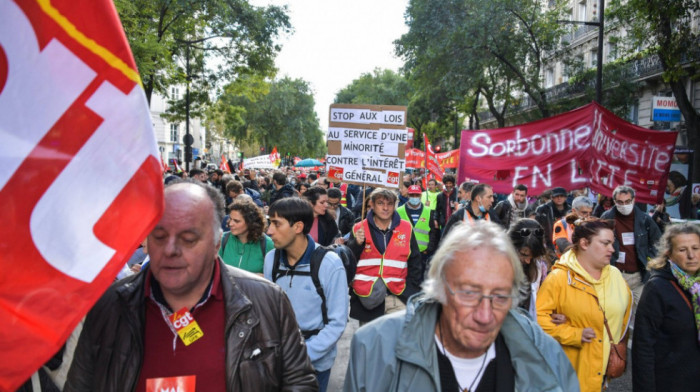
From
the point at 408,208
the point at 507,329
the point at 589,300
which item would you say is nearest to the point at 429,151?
the point at 408,208

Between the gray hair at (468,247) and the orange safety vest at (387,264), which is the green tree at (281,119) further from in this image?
the gray hair at (468,247)

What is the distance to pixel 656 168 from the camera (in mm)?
7754

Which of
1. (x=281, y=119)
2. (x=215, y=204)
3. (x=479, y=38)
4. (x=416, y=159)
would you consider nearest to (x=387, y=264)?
(x=215, y=204)

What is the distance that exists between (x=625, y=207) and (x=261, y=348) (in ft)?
19.4

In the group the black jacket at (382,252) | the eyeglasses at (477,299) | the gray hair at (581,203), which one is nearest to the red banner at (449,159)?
the gray hair at (581,203)

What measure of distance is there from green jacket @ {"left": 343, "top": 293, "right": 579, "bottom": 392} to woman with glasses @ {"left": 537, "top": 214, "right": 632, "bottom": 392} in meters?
1.68

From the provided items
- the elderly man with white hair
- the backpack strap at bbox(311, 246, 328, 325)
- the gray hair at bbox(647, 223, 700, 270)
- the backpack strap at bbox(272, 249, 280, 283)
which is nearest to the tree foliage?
the gray hair at bbox(647, 223, 700, 270)

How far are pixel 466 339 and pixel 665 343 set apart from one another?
2289mm

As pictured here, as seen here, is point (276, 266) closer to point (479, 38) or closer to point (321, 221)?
point (321, 221)

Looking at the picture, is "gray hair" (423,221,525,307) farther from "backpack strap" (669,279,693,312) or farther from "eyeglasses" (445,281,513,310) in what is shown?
"backpack strap" (669,279,693,312)

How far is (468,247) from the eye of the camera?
213cm

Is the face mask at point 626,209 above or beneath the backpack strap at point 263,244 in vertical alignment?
above

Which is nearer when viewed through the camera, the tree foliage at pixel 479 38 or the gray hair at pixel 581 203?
the gray hair at pixel 581 203

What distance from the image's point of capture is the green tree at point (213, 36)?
16.8m
